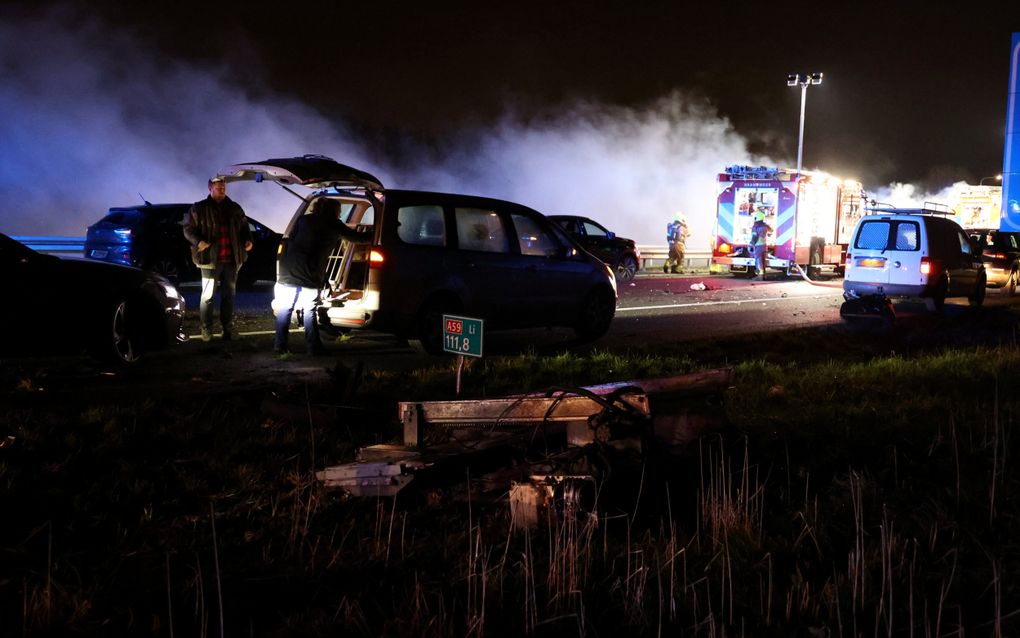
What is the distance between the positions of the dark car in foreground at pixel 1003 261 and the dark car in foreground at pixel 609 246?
7.64 metres

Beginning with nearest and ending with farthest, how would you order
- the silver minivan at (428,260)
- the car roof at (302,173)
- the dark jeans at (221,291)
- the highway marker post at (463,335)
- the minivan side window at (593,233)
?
1. the highway marker post at (463,335)
2. the car roof at (302,173)
3. the silver minivan at (428,260)
4. the dark jeans at (221,291)
5. the minivan side window at (593,233)

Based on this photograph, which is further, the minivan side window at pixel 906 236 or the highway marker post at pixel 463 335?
the minivan side window at pixel 906 236

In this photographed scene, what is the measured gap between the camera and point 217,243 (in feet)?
33.9

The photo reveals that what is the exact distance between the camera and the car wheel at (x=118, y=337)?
27.2ft

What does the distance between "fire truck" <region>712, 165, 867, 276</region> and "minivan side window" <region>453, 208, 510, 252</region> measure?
16665 mm

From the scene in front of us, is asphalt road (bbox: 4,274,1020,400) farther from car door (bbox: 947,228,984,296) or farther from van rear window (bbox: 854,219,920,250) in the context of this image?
van rear window (bbox: 854,219,920,250)

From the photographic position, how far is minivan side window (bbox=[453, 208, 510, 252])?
10.3m

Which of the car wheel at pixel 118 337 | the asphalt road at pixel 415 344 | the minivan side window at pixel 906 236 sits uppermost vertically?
the minivan side window at pixel 906 236

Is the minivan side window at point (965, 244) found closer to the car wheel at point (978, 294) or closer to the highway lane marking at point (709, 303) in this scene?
the car wheel at point (978, 294)

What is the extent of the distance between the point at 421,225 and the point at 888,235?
9.53 m

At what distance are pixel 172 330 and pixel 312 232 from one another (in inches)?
63.0

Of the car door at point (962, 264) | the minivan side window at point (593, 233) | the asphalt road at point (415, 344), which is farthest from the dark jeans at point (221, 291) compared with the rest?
the minivan side window at point (593, 233)

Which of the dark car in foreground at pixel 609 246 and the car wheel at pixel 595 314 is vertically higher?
the dark car in foreground at pixel 609 246

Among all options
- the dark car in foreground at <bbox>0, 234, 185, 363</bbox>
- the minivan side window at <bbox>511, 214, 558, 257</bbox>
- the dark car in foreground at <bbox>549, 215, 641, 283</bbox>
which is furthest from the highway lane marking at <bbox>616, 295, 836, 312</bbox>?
the dark car in foreground at <bbox>0, 234, 185, 363</bbox>
